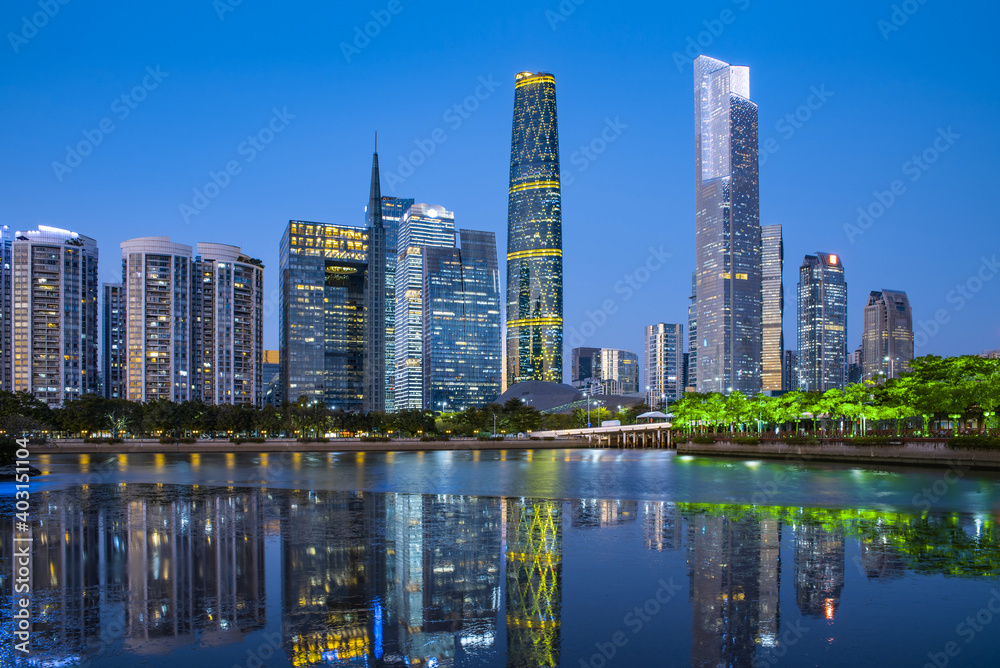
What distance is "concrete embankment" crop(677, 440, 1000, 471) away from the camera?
6316 cm

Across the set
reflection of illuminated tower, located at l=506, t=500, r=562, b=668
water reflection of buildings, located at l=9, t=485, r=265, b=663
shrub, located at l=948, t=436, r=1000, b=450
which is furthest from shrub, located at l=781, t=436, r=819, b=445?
water reflection of buildings, located at l=9, t=485, r=265, b=663

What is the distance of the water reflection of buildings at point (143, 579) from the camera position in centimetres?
1329

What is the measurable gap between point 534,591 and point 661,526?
12.1 metres

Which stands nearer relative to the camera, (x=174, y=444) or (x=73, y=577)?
(x=73, y=577)

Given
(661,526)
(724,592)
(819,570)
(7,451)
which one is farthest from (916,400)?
(7,451)

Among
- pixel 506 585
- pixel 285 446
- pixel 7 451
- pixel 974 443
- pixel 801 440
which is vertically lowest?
pixel 285 446

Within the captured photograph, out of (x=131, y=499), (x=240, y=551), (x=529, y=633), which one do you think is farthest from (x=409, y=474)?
(x=529, y=633)

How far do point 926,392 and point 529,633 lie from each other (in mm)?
79524

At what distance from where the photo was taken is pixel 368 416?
19212cm

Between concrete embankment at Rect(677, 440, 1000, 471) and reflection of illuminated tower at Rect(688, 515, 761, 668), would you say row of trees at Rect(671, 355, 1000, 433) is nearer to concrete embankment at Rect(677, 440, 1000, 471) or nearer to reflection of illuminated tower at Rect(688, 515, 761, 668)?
concrete embankment at Rect(677, 440, 1000, 471)

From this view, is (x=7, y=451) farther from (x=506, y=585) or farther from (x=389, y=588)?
(x=506, y=585)

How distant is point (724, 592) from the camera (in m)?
16.6

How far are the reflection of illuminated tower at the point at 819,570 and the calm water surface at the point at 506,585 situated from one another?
9 centimetres

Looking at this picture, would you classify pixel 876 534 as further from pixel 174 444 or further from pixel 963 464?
pixel 174 444
